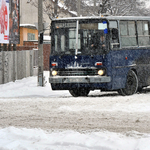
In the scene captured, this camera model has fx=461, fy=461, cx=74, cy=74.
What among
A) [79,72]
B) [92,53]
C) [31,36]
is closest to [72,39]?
[92,53]

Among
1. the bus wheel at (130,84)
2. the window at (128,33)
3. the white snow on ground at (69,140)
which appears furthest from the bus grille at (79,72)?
the white snow on ground at (69,140)

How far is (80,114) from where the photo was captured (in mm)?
10180

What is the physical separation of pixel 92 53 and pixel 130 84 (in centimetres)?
208

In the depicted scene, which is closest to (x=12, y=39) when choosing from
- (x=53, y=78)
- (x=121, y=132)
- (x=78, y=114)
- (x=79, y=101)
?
(x=53, y=78)

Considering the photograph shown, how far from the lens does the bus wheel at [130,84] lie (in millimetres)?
15727

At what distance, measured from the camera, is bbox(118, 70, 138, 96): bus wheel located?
15.7m

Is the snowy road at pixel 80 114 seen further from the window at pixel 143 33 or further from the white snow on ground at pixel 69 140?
the window at pixel 143 33

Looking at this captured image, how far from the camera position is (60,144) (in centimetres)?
672

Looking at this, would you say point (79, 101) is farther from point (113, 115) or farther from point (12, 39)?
point (12, 39)

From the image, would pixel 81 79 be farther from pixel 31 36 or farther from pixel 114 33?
pixel 31 36

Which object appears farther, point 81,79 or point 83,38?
point 83,38

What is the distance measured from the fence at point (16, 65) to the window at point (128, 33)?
8.09 metres

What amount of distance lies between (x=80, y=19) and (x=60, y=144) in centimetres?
866

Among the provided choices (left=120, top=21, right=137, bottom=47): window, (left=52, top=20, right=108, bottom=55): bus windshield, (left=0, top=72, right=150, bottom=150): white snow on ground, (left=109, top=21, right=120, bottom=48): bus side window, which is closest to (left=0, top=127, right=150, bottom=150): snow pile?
(left=0, top=72, right=150, bottom=150): white snow on ground
